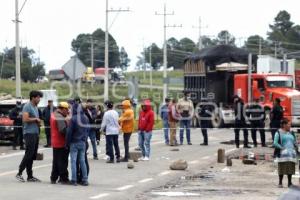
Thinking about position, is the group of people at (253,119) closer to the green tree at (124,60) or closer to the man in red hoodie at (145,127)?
the man in red hoodie at (145,127)

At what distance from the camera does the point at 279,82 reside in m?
40.4

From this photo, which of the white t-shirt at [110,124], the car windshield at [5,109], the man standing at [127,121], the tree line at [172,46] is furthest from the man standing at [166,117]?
the tree line at [172,46]

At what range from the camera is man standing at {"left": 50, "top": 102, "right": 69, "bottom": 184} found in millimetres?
16703

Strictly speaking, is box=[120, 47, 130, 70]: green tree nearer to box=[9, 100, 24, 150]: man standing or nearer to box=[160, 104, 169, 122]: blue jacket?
box=[160, 104, 169, 122]: blue jacket

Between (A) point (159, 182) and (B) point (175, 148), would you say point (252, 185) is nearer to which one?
(A) point (159, 182)

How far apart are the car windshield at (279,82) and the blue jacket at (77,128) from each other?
2430 cm

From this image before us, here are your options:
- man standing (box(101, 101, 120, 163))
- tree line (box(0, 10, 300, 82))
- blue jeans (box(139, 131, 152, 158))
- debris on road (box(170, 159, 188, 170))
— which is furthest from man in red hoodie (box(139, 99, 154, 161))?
tree line (box(0, 10, 300, 82))

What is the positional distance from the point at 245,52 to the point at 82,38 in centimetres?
10187

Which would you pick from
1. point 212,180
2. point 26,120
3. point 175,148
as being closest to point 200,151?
point 175,148

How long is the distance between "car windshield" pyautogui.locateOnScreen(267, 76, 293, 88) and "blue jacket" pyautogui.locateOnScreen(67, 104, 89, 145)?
24.3 metres

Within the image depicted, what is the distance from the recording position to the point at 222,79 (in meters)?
43.1

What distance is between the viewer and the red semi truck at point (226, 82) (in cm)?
3969

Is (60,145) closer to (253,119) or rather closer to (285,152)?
(285,152)

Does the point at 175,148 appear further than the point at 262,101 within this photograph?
No
